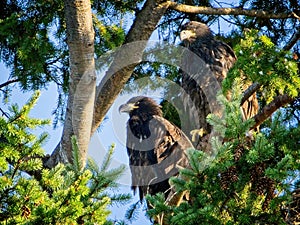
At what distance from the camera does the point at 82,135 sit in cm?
491

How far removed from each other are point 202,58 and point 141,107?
967mm

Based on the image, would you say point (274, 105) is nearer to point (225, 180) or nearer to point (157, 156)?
point (225, 180)

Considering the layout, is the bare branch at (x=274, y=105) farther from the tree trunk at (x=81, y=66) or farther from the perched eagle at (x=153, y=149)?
the perched eagle at (x=153, y=149)

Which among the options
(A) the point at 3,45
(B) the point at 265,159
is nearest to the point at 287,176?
(B) the point at 265,159

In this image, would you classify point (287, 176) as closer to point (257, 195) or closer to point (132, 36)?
point (257, 195)

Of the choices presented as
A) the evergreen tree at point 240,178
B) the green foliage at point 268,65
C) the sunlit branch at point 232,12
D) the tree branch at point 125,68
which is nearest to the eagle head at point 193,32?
the sunlit branch at point 232,12

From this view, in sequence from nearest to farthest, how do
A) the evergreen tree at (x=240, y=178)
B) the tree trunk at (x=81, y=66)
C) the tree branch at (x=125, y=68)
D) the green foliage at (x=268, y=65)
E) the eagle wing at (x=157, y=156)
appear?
1. the evergreen tree at (x=240, y=178)
2. the green foliage at (x=268, y=65)
3. the tree trunk at (x=81, y=66)
4. the tree branch at (x=125, y=68)
5. the eagle wing at (x=157, y=156)

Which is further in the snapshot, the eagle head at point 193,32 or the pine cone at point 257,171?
the eagle head at point 193,32

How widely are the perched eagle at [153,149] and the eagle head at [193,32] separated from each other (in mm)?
891

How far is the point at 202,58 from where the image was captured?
25.3ft

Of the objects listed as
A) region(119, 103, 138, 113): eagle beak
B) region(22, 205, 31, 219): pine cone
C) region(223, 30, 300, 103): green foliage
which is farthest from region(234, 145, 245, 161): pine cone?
region(119, 103, 138, 113): eagle beak

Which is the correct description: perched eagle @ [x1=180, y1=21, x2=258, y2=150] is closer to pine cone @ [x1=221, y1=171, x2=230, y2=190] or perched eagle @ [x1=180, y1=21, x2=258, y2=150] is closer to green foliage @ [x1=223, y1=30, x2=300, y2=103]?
green foliage @ [x1=223, y1=30, x2=300, y2=103]

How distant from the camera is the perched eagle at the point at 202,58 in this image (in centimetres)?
748

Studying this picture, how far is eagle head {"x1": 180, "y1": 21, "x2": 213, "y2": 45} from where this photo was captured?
7.62 m
